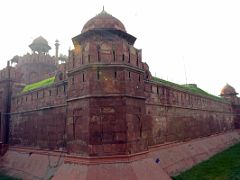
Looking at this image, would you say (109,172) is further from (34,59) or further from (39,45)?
(39,45)

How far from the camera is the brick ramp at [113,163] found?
661cm

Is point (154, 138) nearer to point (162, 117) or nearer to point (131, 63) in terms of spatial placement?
→ point (162, 117)

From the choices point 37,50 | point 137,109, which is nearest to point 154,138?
point 137,109

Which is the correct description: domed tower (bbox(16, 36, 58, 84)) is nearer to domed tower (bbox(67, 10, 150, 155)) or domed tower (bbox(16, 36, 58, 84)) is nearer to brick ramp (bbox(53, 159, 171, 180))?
domed tower (bbox(67, 10, 150, 155))

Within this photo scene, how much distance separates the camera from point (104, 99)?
7.24 meters

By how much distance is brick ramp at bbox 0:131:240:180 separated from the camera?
661cm

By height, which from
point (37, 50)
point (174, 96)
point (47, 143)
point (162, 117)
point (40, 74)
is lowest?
point (47, 143)

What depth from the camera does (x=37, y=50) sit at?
25656 millimetres

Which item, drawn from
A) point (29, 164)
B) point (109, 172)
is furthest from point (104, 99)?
point (29, 164)

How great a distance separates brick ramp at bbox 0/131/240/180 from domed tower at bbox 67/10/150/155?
13.8 inches

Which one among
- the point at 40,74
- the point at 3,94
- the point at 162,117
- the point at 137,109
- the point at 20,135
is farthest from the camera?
the point at 40,74

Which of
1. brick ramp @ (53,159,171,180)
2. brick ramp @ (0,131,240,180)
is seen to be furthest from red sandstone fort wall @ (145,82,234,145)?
brick ramp @ (53,159,171,180)

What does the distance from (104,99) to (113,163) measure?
2.05 m

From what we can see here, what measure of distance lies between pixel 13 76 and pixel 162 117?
10022 millimetres
